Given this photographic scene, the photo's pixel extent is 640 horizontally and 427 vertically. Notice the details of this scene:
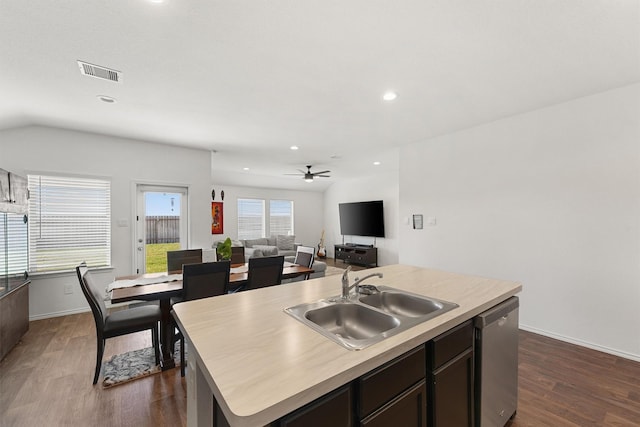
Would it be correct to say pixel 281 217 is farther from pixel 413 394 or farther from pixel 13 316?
pixel 413 394

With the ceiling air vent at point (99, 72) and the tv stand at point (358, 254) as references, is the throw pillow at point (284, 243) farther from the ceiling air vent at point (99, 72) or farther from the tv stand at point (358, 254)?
the ceiling air vent at point (99, 72)

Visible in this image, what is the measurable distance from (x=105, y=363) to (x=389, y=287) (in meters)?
2.83

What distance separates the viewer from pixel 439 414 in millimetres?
1329

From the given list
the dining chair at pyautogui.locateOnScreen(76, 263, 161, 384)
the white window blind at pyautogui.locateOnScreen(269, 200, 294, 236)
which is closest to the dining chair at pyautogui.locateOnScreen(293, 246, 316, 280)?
the dining chair at pyautogui.locateOnScreen(76, 263, 161, 384)

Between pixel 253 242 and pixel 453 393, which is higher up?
pixel 253 242

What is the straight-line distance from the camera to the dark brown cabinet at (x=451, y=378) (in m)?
1.29

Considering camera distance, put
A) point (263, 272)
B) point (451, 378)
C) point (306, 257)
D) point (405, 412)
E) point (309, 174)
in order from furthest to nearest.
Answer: point (309, 174), point (306, 257), point (263, 272), point (451, 378), point (405, 412)

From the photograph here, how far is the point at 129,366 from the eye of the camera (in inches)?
102

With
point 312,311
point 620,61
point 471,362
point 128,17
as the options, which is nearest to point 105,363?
point 312,311

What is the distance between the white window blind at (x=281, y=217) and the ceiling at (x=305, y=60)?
17.5ft

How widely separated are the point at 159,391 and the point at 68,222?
3215mm

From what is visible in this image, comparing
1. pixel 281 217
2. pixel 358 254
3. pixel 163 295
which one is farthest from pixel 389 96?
pixel 281 217

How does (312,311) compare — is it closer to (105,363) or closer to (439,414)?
(439,414)

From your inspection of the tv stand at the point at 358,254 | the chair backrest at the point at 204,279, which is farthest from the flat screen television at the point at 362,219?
the chair backrest at the point at 204,279
